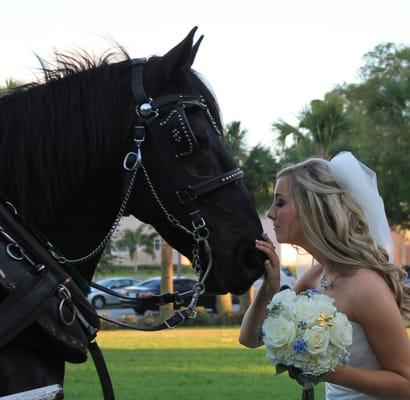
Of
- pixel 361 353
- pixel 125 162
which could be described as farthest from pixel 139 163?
pixel 361 353

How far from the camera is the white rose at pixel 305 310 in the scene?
2945 mm

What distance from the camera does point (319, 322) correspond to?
2.94 m

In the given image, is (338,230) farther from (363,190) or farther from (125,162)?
(125,162)

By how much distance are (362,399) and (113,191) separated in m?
1.52

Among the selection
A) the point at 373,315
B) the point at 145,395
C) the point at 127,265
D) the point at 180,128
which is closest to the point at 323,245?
the point at 373,315

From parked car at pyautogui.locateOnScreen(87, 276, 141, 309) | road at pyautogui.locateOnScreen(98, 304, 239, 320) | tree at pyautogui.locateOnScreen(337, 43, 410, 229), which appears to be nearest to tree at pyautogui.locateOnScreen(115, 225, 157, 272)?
parked car at pyautogui.locateOnScreen(87, 276, 141, 309)

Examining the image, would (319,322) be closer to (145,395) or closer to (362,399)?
(362,399)

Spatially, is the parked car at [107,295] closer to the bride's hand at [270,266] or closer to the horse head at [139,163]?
the bride's hand at [270,266]

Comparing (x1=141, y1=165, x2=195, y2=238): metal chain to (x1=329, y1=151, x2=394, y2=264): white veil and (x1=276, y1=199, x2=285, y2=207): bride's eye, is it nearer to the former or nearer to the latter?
(x1=276, y1=199, x2=285, y2=207): bride's eye

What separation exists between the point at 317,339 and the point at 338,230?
0.63 meters

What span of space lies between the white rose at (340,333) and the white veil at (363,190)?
2.37 feet

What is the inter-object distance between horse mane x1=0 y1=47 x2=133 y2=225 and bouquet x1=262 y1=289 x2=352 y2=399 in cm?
94

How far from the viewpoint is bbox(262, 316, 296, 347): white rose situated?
2918 millimetres

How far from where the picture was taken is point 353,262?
3.34m
